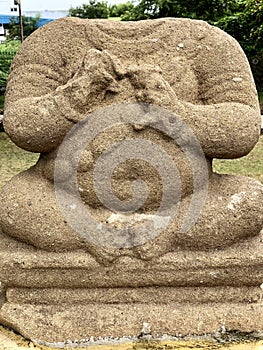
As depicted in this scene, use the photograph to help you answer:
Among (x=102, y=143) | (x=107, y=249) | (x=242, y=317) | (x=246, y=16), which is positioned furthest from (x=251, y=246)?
(x=246, y=16)

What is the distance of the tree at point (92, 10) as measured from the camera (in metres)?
29.1

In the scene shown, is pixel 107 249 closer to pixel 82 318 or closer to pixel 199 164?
pixel 82 318

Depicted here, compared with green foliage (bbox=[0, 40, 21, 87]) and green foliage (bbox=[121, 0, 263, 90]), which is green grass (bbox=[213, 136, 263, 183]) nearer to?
green foliage (bbox=[121, 0, 263, 90])

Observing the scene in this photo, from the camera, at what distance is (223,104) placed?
9.25 feet

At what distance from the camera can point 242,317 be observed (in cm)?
279

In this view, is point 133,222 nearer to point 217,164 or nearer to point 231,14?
point 217,164

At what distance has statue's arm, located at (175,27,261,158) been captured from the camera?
9.07ft

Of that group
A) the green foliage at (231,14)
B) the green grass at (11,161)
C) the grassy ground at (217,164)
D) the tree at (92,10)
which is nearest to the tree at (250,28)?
the green foliage at (231,14)

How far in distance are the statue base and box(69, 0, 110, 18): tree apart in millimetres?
27636

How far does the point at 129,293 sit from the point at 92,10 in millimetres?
28202

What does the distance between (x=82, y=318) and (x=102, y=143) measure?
0.90 m

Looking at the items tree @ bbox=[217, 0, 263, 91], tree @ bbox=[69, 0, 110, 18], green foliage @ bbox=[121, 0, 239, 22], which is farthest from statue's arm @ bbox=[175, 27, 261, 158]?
tree @ bbox=[69, 0, 110, 18]

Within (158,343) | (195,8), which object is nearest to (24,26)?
(195,8)

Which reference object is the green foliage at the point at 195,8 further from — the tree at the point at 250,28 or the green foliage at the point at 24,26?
the green foliage at the point at 24,26
